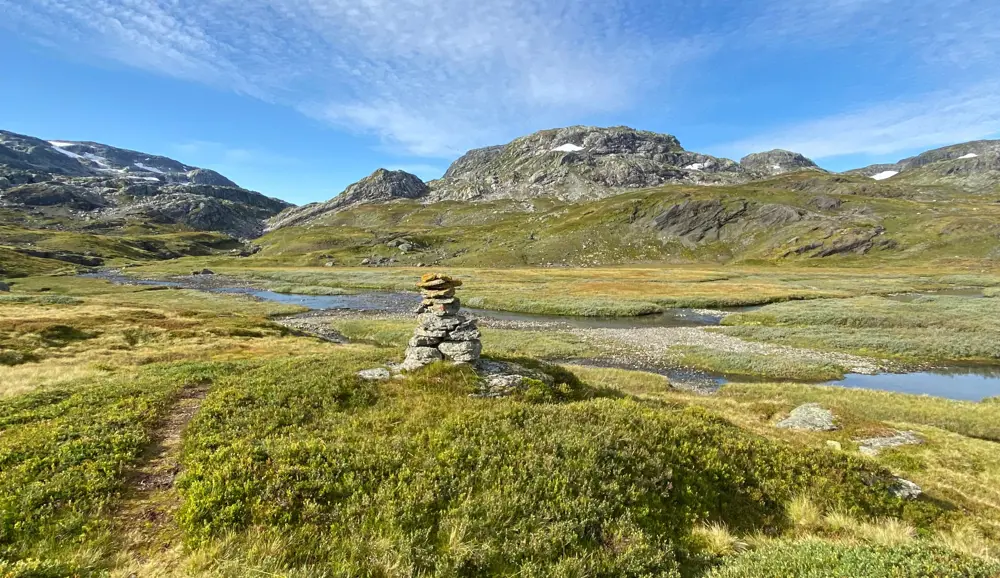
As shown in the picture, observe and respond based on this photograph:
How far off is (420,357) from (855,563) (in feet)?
49.0

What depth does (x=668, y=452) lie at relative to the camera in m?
11.8

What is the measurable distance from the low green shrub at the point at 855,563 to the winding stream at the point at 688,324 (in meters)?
27.9

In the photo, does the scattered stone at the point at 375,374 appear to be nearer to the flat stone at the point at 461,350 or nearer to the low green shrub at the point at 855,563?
the flat stone at the point at 461,350

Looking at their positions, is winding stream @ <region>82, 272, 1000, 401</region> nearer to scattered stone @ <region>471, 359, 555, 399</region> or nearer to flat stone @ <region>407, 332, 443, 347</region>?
scattered stone @ <region>471, 359, 555, 399</region>

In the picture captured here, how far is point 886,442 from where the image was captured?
19.3m

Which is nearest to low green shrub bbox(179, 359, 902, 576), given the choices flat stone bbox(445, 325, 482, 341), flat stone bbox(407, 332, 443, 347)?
flat stone bbox(407, 332, 443, 347)

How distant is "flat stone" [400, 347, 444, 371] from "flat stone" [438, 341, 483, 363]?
32 centimetres

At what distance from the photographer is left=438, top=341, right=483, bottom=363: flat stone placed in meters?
18.3

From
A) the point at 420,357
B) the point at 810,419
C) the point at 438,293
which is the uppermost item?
the point at 438,293

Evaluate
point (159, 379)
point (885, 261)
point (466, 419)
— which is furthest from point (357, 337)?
point (885, 261)

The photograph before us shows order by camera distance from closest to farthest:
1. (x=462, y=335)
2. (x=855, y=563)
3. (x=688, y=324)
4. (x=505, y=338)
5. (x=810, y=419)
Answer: (x=855, y=563) < (x=462, y=335) < (x=810, y=419) < (x=505, y=338) < (x=688, y=324)

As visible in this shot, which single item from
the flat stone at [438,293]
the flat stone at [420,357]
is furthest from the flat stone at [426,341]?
the flat stone at [438,293]

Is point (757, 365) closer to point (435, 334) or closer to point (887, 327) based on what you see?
point (887, 327)

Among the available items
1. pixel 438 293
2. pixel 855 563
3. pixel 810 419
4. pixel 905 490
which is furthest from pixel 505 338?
pixel 855 563
